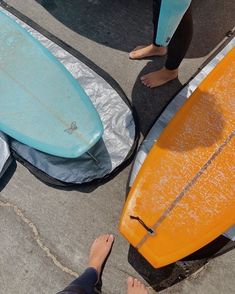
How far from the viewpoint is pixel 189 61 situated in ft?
9.79

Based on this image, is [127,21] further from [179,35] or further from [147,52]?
[179,35]

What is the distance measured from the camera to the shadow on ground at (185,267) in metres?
2.37

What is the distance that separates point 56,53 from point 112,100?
2.21ft

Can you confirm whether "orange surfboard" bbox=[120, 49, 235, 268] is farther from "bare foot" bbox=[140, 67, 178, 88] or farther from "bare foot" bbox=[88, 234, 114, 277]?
"bare foot" bbox=[140, 67, 178, 88]

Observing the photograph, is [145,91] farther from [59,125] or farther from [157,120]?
[59,125]

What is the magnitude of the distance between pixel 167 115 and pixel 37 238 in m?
1.32

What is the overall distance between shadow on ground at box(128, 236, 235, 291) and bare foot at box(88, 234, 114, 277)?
0.96ft

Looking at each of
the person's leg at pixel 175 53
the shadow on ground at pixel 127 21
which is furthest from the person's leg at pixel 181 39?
the shadow on ground at pixel 127 21

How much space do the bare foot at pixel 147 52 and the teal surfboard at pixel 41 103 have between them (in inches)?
24.1

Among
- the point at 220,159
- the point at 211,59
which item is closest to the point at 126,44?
the point at 211,59

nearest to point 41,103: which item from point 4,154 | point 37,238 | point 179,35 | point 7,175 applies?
point 4,154

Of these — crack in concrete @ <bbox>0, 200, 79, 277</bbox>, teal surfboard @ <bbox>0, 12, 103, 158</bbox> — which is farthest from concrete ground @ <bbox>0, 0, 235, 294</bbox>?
teal surfboard @ <bbox>0, 12, 103, 158</bbox>

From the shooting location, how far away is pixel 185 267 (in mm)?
2387

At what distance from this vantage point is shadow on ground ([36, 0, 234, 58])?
307cm
